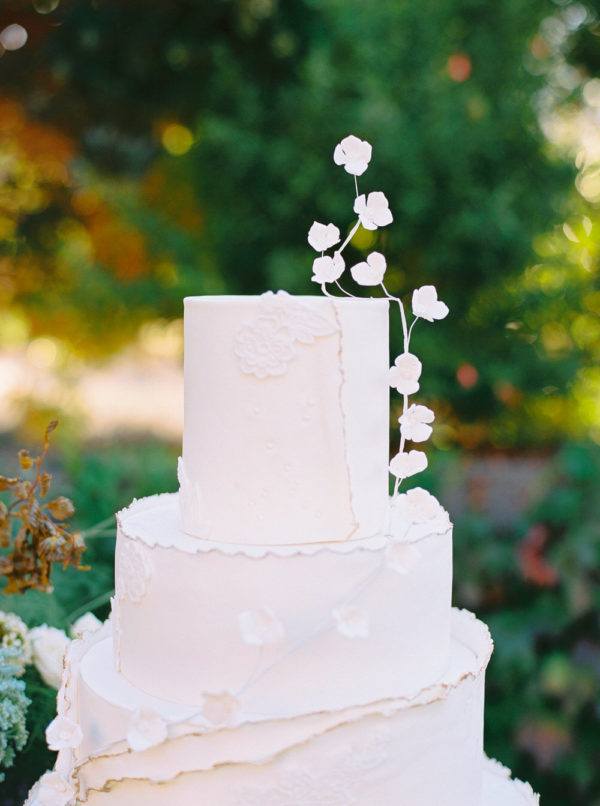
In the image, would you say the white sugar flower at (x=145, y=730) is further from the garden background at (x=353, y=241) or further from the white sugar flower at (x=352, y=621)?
the garden background at (x=353, y=241)

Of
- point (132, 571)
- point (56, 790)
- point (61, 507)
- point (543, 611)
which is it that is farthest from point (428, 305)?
point (543, 611)

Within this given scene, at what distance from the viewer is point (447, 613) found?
68.0 inches

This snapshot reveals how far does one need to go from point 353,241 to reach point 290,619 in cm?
340

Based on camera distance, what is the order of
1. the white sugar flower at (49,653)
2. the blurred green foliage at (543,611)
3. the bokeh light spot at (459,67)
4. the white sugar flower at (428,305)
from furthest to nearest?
the bokeh light spot at (459,67) < the blurred green foliage at (543,611) < the white sugar flower at (49,653) < the white sugar flower at (428,305)

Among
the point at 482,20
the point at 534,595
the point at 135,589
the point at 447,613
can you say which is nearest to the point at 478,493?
the point at 534,595

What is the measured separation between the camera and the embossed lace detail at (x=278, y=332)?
1.55 metres

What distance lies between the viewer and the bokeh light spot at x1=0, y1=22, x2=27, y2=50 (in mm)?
6059

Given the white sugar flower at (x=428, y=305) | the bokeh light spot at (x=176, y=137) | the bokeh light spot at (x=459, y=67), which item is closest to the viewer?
the white sugar flower at (x=428, y=305)

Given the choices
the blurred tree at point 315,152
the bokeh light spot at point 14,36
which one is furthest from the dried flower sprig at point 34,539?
the bokeh light spot at point 14,36

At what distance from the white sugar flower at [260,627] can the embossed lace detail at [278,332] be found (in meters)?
0.42

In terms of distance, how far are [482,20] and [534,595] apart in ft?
11.2

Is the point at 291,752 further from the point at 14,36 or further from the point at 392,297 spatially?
the point at 14,36

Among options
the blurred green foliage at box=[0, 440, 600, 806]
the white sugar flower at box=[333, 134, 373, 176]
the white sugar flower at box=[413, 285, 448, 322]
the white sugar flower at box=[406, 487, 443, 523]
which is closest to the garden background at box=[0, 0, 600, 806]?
the blurred green foliage at box=[0, 440, 600, 806]

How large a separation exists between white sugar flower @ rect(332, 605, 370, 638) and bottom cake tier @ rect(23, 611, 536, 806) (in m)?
0.14
